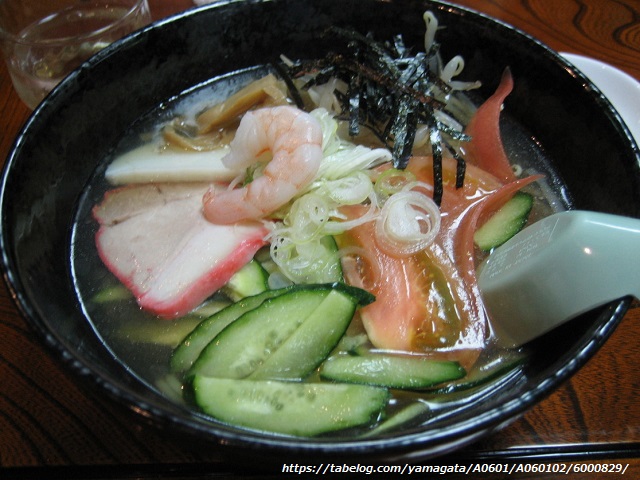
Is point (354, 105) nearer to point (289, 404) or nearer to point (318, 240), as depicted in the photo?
point (318, 240)

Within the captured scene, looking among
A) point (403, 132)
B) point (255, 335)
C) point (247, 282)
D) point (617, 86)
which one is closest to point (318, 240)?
point (247, 282)

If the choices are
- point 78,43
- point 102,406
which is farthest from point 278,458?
point 78,43

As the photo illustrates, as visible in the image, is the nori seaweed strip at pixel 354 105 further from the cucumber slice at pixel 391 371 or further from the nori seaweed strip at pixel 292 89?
the cucumber slice at pixel 391 371

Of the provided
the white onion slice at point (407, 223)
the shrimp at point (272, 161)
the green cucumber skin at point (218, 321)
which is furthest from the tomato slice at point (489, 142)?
the green cucumber skin at point (218, 321)

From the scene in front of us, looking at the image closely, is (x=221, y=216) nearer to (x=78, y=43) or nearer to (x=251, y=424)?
(x=251, y=424)

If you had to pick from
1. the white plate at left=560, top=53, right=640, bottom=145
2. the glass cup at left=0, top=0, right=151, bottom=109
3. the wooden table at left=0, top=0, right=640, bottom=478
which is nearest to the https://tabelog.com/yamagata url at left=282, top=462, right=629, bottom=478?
the wooden table at left=0, top=0, right=640, bottom=478
